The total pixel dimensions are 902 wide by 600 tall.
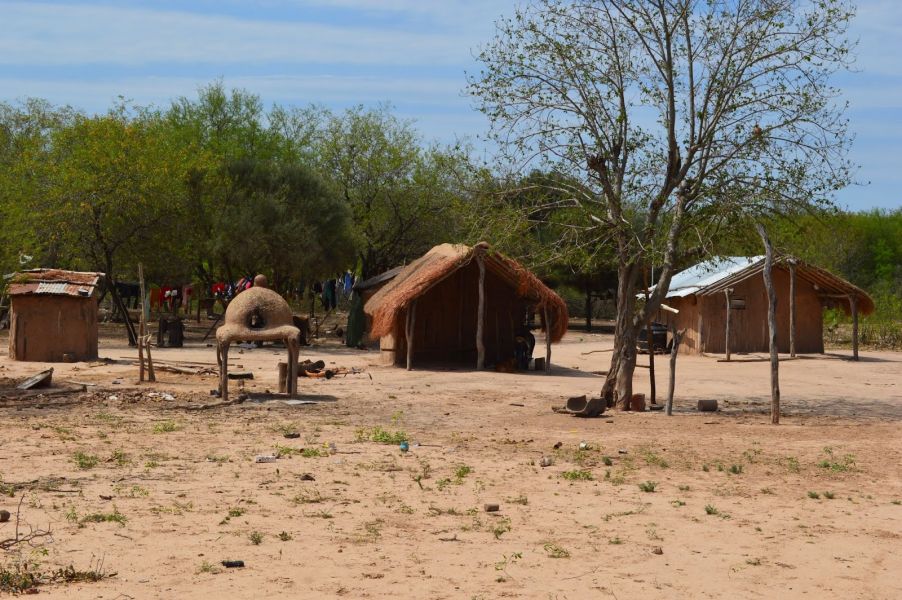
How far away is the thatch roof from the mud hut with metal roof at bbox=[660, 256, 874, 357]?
7.75 metres

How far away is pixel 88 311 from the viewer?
75.7 ft

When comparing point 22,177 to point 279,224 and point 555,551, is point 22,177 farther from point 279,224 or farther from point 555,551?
A: point 555,551

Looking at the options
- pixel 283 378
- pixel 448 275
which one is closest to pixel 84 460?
pixel 283 378

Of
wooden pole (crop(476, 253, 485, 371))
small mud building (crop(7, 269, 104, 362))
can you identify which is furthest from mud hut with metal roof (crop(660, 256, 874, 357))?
small mud building (crop(7, 269, 104, 362))

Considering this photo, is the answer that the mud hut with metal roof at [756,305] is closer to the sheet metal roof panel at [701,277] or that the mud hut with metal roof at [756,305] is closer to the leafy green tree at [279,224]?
the sheet metal roof panel at [701,277]

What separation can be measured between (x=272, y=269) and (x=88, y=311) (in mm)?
11274

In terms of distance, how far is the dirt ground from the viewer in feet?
22.7

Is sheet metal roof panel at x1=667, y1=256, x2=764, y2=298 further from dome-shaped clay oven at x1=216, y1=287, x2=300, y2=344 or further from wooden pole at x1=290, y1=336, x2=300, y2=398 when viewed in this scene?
dome-shaped clay oven at x1=216, y1=287, x2=300, y2=344

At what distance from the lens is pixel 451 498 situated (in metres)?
9.31

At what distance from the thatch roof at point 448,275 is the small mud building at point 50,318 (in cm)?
606

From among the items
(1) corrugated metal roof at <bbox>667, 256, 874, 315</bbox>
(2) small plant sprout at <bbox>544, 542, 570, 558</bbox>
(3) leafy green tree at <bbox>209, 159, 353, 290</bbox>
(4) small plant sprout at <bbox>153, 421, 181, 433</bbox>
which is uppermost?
(3) leafy green tree at <bbox>209, 159, 353, 290</bbox>

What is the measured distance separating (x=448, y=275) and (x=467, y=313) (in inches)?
90.4

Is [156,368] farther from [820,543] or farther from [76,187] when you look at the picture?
[820,543]

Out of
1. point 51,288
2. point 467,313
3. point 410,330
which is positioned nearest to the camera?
point 51,288
